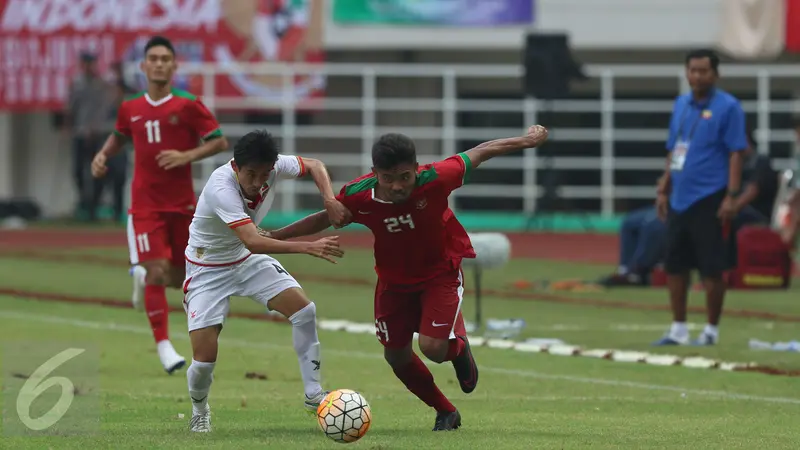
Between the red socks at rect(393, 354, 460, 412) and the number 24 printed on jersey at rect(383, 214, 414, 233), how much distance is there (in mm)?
820

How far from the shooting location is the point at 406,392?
12.5 m

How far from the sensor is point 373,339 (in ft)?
51.4

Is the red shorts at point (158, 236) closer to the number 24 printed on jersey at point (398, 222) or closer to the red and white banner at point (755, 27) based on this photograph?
the number 24 printed on jersey at point (398, 222)

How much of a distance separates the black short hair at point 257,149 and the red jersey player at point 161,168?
3.71 metres

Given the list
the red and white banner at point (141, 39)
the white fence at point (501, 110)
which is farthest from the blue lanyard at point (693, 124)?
the red and white banner at point (141, 39)

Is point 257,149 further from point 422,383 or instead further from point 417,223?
point 422,383

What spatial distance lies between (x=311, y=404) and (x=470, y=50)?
2498 cm

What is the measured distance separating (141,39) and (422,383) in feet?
75.0

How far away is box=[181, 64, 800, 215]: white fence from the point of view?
1243 inches

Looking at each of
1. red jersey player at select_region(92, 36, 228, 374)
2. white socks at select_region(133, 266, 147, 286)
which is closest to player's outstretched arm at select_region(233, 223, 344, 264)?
red jersey player at select_region(92, 36, 228, 374)

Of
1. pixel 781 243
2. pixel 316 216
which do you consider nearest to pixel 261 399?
pixel 316 216

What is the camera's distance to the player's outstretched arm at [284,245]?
9148 millimetres

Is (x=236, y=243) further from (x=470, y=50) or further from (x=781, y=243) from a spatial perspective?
(x=470, y=50)

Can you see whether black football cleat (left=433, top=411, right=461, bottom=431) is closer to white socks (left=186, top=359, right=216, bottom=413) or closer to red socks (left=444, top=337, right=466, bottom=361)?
red socks (left=444, top=337, right=466, bottom=361)
